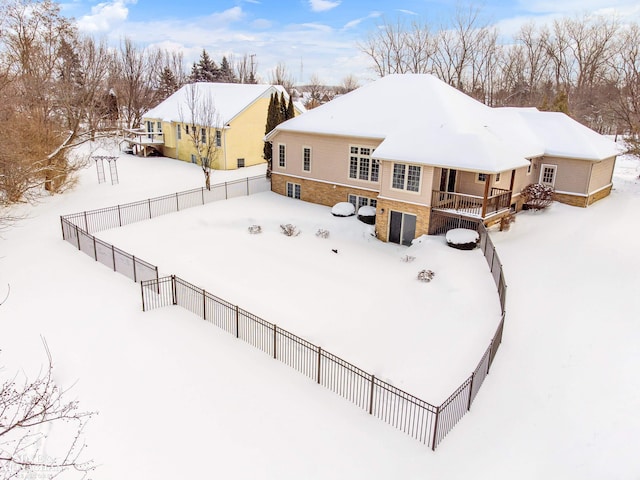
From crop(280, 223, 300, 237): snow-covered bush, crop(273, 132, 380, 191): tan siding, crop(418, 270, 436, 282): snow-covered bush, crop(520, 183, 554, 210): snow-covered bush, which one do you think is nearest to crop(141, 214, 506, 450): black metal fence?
crop(418, 270, 436, 282): snow-covered bush

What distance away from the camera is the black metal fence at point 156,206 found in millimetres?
23333

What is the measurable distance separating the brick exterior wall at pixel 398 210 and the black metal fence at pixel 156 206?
33.6 feet

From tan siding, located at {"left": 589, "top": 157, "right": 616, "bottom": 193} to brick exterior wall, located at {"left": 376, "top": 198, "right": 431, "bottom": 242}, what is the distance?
35.4ft

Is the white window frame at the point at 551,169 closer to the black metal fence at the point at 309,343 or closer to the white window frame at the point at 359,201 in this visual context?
the black metal fence at the point at 309,343

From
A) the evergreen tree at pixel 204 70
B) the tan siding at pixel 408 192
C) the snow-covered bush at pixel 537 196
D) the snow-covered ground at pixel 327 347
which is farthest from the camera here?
the evergreen tree at pixel 204 70

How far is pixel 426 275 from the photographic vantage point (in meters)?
17.6

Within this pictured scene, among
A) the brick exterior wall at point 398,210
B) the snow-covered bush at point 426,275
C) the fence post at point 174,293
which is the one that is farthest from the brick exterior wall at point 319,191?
the fence post at point 174,293

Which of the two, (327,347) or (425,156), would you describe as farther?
(425,156)

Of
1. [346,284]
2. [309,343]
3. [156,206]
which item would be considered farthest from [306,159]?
[309,343]

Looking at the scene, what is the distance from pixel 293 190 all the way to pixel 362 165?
5671 millimetres

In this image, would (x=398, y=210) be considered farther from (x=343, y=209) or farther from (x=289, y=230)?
(x=289, y=230)

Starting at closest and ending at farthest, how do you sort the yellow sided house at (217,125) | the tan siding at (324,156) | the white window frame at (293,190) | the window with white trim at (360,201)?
the window with white trim at (360,201) < the tan siding at (324,156) < the white window frame at (293,190) < the yellow sided house at (217,125)

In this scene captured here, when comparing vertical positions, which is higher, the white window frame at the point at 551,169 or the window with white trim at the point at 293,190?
the white window frame at the point at 551,169

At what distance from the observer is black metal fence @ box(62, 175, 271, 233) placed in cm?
2333
